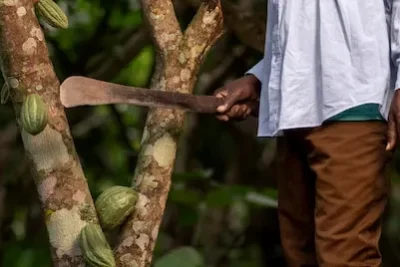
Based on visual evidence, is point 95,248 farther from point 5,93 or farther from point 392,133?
point 392,133

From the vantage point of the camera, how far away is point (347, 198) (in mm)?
1209

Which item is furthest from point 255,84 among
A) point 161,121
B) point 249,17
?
point 249,17

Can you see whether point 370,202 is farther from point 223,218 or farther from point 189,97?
point 223,218

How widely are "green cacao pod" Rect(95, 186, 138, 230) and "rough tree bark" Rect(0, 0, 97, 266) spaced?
0.5 inches

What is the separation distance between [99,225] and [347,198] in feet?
0.93

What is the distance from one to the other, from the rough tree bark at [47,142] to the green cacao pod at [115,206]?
0.01 metres

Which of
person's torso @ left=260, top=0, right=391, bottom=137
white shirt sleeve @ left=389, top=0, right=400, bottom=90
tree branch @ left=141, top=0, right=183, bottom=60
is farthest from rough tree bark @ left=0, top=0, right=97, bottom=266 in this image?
white shirt sleeve @ left=389, top=0, right=400, bottom=90

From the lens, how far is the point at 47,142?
124 centimetres

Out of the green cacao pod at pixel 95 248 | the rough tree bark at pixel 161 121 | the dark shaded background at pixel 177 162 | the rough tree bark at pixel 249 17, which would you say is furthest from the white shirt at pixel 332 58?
the dark shaded background at pixel 177 162

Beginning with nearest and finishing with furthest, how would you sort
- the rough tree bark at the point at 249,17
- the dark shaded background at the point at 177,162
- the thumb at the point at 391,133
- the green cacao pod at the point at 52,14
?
1. the thumb at the point at 391,133
2. the green cacao pod at the point at 52,14
3. the rough tree bark at the point at 249,17
4. the dark shaded background at the point at 177,162

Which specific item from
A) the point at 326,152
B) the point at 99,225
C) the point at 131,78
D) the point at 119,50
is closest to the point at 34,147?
the point at 99,225

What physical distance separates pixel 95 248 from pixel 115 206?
0.07 metres

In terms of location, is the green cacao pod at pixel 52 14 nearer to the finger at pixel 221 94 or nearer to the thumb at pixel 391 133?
the finger at pixel 221 94

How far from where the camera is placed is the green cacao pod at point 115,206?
124 cm
